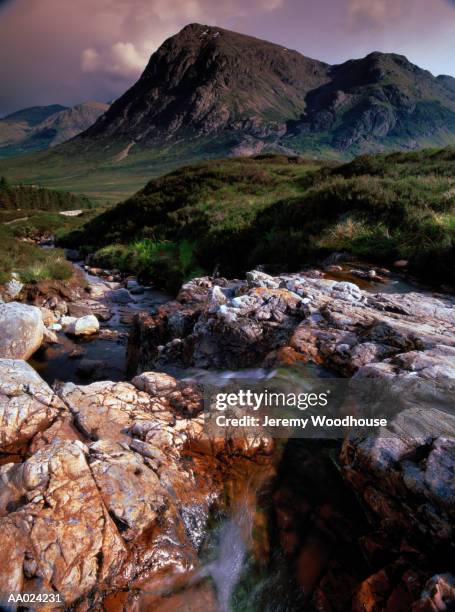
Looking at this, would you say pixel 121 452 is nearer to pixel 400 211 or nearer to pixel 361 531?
pixel 361 531

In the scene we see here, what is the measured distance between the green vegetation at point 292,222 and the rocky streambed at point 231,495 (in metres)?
5.69

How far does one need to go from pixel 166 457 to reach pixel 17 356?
753cm

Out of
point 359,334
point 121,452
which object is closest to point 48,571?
point 121,452

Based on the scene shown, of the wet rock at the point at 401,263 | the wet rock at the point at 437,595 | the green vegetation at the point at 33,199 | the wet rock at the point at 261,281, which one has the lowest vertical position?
the green vegetation at the point at 33,199

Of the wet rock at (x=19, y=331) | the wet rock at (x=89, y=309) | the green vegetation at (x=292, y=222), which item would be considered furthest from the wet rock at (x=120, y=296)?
the wet rock at (x=19, y=331)

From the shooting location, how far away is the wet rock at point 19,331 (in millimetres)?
10047

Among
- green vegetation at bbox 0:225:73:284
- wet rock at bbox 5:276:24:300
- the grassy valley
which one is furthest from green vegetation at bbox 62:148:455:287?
wet rock at bbox 5:276:24:300

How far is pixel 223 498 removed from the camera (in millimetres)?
4086

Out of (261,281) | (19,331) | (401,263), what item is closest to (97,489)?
(261,281)

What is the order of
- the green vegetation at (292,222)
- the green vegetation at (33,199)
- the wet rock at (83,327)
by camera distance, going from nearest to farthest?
the green vegetation at (292,222)
the wet rock at (83,327)
the green vegetation at (33,199)

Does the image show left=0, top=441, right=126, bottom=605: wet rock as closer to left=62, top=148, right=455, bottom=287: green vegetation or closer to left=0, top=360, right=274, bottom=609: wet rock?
left=0, top=360, right=274, bottom=609: wet rock

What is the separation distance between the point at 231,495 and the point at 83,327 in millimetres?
10206

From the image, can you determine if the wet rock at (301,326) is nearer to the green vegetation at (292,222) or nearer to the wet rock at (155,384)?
the wet rock at (155,384)

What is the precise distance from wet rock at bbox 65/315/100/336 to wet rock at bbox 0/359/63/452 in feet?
24.8
